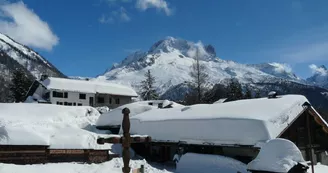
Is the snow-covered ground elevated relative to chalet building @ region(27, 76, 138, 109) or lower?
lower

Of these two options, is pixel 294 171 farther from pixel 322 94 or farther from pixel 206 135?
pixel 322 94

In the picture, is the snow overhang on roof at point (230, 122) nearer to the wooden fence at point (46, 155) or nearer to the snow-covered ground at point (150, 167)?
the snow-covered ground at point (150, 167)

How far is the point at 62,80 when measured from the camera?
5778 cm

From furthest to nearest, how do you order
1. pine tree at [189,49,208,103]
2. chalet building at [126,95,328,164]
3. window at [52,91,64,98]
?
window at [52,91,64,98] → pine tree at [189,49,208,103] → chalet building at [126,95,328,164]

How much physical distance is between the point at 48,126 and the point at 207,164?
13.3 m

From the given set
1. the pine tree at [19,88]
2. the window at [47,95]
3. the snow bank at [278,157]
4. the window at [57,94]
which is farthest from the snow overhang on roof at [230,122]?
the pine tree at [19,88]

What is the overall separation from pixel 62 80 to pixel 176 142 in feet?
123

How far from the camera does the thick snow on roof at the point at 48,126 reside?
876 inches

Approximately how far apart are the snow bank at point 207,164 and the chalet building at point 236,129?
82cm

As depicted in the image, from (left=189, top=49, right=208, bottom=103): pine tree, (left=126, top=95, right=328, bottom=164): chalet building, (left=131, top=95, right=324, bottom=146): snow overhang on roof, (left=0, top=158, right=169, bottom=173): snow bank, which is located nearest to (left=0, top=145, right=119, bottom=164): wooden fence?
(left=0, top=158, right=169, bottom=173): snow bank

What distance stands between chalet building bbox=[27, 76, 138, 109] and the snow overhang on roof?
29.7 metres

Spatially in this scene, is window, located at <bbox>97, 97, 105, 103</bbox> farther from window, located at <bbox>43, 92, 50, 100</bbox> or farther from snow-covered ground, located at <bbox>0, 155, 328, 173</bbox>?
snow-covered ground, located at <bbox>0, 155, 328, 173</bbox>

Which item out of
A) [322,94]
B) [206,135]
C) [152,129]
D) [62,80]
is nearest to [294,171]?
[206,135]

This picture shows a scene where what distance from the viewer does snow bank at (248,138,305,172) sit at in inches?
405
